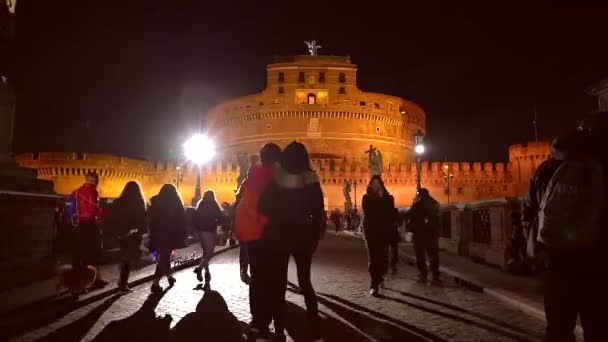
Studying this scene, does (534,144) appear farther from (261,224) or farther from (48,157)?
(48,157)

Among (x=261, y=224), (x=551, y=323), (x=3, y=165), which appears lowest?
(x=551, y=323)

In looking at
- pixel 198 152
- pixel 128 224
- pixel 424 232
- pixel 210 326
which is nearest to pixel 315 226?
pixel 210 326

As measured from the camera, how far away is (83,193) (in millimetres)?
5535

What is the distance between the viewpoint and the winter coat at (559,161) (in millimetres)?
2195

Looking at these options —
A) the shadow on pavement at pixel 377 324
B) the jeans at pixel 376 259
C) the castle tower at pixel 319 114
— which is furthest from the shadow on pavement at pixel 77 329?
the castle tower at pixel 319 114

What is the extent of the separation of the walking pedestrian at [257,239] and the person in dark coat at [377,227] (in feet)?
6.80

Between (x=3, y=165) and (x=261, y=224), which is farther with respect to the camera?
(x=3, y=165)

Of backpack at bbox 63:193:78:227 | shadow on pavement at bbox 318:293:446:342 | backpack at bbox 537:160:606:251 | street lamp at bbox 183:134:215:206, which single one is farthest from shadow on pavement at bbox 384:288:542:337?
street lamp at bbox 183:134:215:206

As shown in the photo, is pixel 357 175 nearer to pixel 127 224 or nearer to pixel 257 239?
pixel 127 224

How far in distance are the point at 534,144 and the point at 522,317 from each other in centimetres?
4254

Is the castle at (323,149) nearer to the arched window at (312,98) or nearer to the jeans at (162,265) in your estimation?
the arched window at (312,98)

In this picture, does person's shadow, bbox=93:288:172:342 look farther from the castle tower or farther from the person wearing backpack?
the castle tower

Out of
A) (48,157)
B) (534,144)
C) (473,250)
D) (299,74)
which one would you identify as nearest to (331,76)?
(299,74)

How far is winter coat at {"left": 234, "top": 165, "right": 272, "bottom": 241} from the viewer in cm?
347
